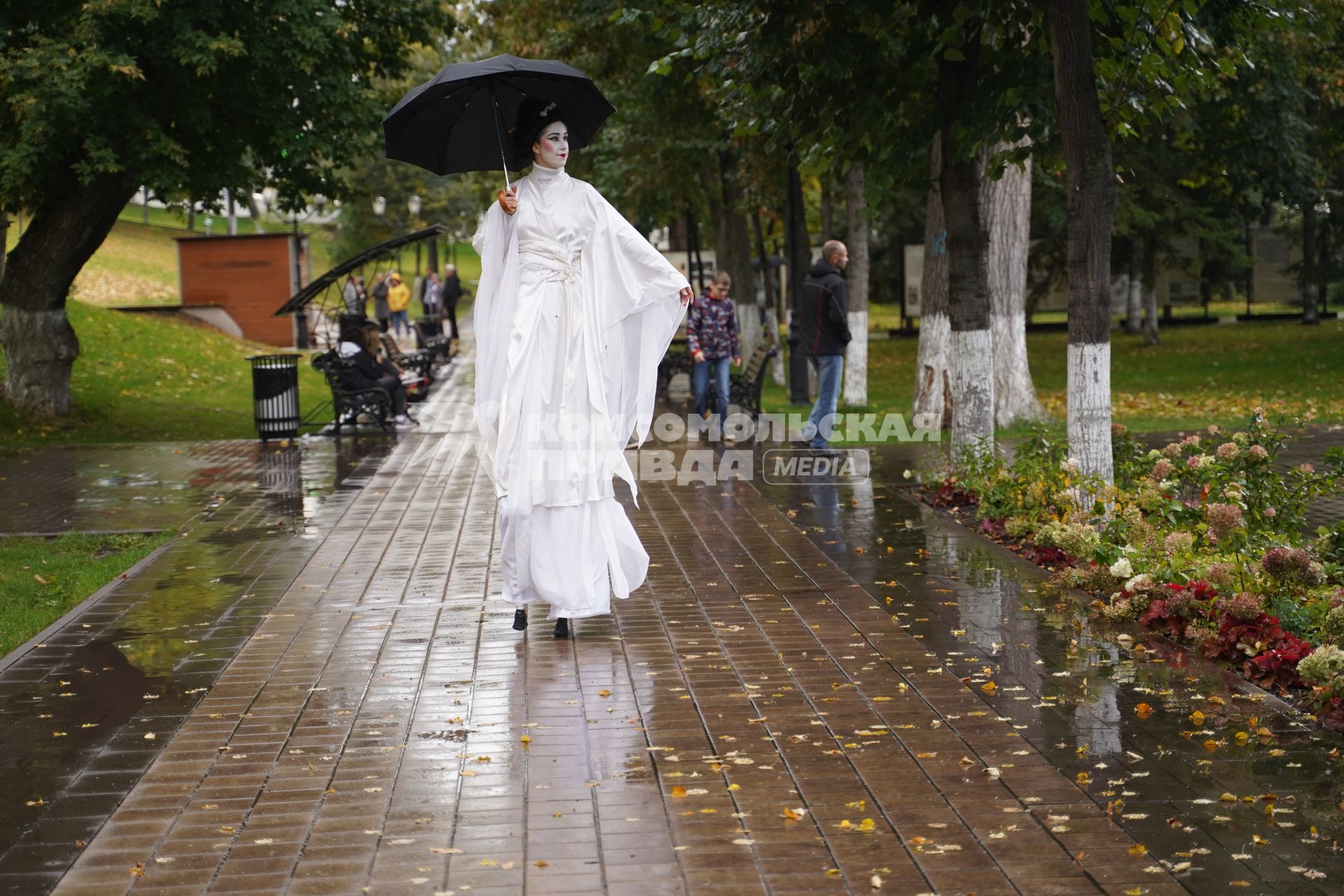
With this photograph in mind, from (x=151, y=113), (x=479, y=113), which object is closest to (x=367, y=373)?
(x=151, y=113)

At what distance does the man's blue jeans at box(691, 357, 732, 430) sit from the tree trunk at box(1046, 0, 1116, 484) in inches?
288

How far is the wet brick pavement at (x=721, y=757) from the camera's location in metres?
4.25

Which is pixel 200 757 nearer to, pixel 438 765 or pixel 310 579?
pixel 438 765

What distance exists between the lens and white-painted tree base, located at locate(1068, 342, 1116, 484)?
904cm

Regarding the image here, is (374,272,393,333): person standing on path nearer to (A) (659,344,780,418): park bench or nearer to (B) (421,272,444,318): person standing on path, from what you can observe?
(B) (421,272,444,318): person standing on path

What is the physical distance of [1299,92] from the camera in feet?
90.0

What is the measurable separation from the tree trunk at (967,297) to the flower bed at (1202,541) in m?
0.50

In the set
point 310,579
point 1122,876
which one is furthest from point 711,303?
point 1122,876

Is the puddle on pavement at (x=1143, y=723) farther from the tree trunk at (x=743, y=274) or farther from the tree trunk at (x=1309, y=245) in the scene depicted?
the tree trunk at (x=1309, y=245)

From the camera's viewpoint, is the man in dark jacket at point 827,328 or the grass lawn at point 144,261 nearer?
the man in dark jacket at point 827,328

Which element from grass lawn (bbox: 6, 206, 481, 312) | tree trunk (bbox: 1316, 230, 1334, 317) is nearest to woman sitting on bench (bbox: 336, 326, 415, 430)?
grass lawn (bbox: 6, 206, 481, 312)

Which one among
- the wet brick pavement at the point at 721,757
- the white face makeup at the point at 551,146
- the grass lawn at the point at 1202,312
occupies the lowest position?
the wet brick pavement at the point at 721,757

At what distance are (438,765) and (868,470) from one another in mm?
8296

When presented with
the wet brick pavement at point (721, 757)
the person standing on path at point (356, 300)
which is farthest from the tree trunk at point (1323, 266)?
the wet brick pavement at point (721, 757)
